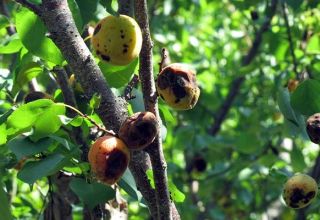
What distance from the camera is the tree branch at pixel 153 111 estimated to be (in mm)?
1401

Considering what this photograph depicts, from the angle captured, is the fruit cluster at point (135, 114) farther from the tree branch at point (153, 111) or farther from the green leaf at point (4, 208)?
the green leaf at point (4, 208)

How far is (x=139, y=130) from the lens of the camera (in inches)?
52.8

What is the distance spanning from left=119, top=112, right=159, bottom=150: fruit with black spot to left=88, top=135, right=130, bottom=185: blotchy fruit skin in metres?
0.02

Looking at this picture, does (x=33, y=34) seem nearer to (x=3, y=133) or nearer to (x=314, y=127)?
(x=3, y=133)

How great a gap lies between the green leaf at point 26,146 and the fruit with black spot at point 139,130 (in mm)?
228

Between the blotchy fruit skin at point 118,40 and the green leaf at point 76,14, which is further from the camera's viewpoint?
the green leaf at point 76,14

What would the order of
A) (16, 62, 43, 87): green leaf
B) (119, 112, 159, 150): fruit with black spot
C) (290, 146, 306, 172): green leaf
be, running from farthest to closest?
(290, 146, 306, 172): green leaf, (16, 62, 43, 87): green leaf, (119, 112, 159, 150): fruit with black spot

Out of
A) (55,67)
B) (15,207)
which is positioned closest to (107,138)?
(55,67)

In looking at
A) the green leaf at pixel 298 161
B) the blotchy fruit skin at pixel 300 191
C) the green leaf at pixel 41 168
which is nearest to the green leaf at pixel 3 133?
the green leaf at pixel 41 168

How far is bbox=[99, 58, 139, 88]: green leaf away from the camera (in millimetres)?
1713

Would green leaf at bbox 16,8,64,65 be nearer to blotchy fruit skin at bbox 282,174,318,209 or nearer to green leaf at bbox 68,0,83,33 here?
green leaf at bbox 68,0,83,33

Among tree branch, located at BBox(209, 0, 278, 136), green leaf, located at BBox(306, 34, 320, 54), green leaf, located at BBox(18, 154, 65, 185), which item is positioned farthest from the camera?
tree branch, located at BBox(209, 0, 278, 136)

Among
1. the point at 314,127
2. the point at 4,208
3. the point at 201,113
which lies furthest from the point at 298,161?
the point at 201,113

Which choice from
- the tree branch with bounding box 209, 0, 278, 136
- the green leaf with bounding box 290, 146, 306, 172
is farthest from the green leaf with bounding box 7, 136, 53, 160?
the tree branch with bounding box 209, 0, 278, 136
